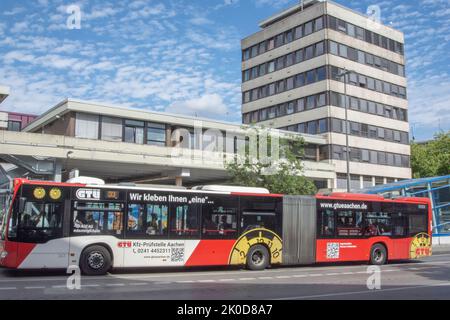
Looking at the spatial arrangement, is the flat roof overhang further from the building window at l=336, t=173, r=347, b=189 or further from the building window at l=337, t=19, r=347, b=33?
the building window at l=337, t=19, r=347, b=33

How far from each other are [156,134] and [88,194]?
22758mm

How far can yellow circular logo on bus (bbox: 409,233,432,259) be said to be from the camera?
22.0 m

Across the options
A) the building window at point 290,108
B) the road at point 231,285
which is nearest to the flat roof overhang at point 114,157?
the road at point 231,285

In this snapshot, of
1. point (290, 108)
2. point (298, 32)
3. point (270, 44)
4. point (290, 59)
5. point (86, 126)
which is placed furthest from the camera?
point (270, 44)

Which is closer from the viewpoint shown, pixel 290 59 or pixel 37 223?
pixel 37 223

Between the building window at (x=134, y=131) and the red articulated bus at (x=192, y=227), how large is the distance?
19.8 meters

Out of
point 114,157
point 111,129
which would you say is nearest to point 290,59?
point 111,129

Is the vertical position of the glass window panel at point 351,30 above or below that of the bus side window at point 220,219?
above

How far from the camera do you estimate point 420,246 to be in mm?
22203

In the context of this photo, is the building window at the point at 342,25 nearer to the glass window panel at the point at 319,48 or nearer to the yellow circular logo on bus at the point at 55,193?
the glass window panel at the point at 319,48

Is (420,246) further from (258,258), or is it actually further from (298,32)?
(298,32)

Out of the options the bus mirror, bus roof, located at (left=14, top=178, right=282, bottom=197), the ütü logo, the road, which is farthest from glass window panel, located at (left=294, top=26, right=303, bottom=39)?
the bus mirror

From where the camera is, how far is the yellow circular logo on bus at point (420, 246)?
22.0m
